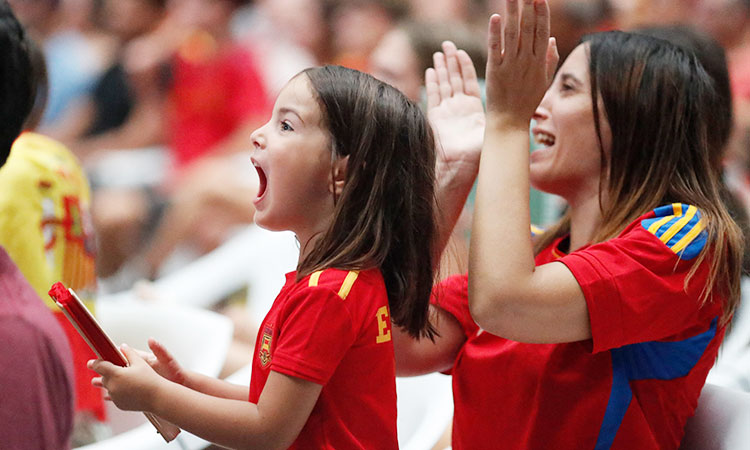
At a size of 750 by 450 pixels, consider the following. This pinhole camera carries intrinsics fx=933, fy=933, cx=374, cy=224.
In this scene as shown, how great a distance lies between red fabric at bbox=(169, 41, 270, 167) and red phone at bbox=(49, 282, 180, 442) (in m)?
3.09

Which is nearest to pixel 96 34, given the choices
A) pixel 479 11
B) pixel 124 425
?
pixel 479 11

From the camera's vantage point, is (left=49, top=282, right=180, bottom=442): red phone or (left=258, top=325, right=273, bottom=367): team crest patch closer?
(left=49, top=282, right=180, bottom=442): red phone

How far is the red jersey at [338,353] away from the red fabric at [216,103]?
303cm

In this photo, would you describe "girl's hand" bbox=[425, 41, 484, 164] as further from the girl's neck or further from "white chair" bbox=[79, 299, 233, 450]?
"white chair" bbox=[79, 299, 233, 450]

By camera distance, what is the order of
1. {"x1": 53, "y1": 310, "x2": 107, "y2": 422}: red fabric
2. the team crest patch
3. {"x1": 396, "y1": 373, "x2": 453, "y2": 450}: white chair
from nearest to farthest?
the team crest patch < {"x1": 396, "y1": 373, "x2": 453, "y2": 450}: white chair < {"x1": 53, "y1": 310, "x2": 107, "y2": 422}: red fabric

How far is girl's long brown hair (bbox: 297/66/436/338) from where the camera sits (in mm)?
1147

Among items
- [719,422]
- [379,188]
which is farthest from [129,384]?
[719,422]

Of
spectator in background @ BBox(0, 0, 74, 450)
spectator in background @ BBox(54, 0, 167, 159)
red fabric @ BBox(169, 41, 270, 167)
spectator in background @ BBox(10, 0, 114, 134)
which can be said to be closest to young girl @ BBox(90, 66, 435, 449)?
spectator in background @ BBox(0, 0, 74, 450)

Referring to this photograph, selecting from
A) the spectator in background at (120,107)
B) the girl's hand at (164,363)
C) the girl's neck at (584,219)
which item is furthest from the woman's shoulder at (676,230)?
the spectator in background at (120,107)

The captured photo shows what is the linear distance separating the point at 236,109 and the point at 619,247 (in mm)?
A: 3155

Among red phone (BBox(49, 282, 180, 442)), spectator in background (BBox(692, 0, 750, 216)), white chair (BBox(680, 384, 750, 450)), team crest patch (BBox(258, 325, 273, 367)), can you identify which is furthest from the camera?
spectator in background (BBox(692, 0, 750, 216))

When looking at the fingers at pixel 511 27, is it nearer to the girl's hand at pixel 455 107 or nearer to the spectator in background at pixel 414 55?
the girl's hand at pixel 455 107

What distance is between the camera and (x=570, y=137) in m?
1.37

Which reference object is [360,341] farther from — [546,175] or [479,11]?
[479,11]
